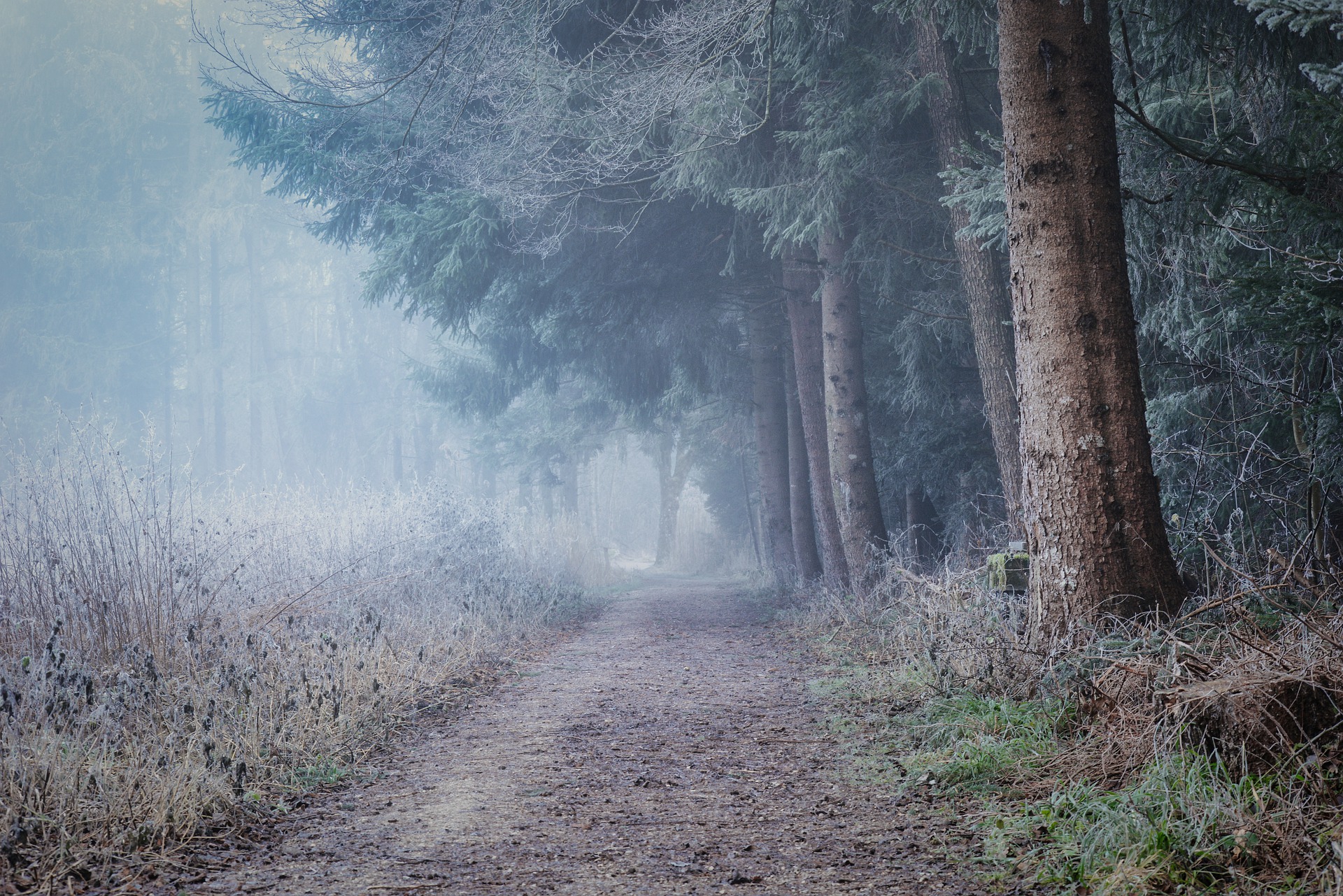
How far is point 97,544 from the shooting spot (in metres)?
5.36

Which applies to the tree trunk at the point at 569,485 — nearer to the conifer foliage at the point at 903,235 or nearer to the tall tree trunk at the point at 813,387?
the conifer foliage at the point at 903,235

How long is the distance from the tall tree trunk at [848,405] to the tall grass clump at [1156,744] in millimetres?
5880

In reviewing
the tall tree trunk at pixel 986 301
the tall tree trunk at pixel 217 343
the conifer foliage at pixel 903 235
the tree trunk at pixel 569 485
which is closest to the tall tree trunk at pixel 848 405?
the conifer foliage at pixel 903 235

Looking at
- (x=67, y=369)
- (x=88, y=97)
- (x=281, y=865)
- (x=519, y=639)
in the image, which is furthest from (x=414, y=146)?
(x=88, y=97)

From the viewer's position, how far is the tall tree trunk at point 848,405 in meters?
11.0

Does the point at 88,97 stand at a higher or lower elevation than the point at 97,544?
higher

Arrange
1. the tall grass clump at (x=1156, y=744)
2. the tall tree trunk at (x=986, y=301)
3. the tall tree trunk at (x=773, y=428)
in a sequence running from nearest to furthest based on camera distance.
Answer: the tall grass clump at (x=1156, y=744) < the tall tree trunk at (x=986, y=301) < the tall tree trunk at (x=773, y=428)

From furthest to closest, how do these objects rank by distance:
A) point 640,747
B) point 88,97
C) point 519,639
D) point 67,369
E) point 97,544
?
1. point 88,97
2. point 67,369
3. point 519,639
4. point 97,544
5. point 640,747

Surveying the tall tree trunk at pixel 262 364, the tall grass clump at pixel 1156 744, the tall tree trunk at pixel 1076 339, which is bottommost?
the tall grass clump at pixel 1156 744

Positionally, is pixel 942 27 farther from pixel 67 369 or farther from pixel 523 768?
pixel 67 369

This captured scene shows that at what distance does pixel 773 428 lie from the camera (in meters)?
15.7

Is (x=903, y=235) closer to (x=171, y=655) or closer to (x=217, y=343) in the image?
(x=171, y=655)

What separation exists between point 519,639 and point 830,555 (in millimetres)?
5069

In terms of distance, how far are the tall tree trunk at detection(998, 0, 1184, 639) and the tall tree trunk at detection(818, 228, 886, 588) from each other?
20.8 feet
